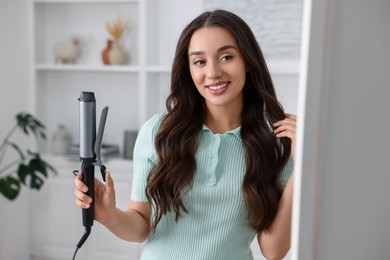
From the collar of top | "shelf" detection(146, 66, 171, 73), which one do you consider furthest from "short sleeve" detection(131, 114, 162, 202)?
"shelf" detection(146, 66, 171, 73)

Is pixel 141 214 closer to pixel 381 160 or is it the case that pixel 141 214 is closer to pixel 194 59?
pixel 194 59

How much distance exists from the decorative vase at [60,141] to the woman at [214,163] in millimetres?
2223

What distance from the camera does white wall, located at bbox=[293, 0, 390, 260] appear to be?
15.2 inches

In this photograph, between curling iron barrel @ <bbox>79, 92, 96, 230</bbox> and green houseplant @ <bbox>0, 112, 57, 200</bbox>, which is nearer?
curling iron barrel @ <bbox>79, 92, 96, 230</bbox>

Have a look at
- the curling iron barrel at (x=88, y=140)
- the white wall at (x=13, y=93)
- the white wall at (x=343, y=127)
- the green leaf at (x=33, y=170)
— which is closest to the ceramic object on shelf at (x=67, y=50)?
the white wall at (x=13, y=93)

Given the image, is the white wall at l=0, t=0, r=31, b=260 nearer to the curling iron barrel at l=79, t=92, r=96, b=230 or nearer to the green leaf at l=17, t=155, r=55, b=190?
the green leaf at l=17, t=155, r=55, b=190

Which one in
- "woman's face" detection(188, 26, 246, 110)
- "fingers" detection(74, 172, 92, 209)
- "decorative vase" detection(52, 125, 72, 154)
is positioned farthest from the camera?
"decorative vase" detection(52, 125, 72, 154)

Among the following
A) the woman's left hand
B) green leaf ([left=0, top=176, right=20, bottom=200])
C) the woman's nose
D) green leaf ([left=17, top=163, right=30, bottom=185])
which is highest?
the woman's nose

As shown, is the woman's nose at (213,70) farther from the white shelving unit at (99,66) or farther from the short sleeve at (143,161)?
the white shelving unit at (99,66)

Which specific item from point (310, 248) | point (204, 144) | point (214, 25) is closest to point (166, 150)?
point (204, 144)

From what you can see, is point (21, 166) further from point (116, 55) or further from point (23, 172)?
point (116, 55)

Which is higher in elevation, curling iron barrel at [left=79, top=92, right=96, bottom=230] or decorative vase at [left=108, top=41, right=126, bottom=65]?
decorative vase at [left=108, top=41, right=126, bottom=65]

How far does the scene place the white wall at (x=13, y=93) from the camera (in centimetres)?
314

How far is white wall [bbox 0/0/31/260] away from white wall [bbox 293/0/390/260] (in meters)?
2.99
